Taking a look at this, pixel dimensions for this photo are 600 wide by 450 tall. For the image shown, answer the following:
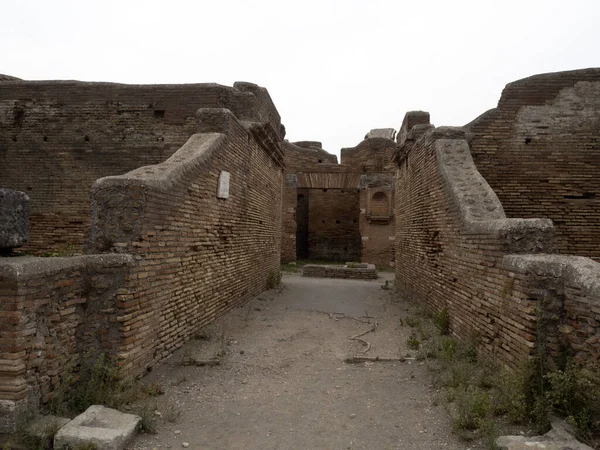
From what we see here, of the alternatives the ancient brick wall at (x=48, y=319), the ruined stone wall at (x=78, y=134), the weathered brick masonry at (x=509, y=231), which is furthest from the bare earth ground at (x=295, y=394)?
the ruined stone wall at (x=78, y=134)

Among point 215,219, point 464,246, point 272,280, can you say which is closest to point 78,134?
point 215,219

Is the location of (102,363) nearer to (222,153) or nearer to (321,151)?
(222,153)

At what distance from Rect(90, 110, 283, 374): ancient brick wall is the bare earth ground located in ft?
1.50

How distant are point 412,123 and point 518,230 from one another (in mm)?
6572

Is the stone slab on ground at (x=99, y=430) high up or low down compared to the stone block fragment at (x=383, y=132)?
down

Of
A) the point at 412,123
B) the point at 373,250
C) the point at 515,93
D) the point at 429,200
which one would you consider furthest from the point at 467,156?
the point at 373,250

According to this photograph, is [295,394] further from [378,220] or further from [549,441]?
[378,220]

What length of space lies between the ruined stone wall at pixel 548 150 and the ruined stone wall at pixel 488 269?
3.59 feet

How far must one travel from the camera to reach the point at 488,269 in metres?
4.61

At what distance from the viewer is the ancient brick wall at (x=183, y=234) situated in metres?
4.25

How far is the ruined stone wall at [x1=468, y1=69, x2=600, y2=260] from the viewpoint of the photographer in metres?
7.34

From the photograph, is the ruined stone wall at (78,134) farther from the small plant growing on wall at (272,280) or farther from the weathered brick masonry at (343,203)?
the weathered brick masonry at (343,203)

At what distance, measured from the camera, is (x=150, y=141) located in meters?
8.01

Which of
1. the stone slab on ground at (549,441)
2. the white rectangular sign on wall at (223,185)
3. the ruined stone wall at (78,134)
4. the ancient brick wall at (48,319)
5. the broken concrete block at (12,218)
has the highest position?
the ruined stone wall at (78,134)
